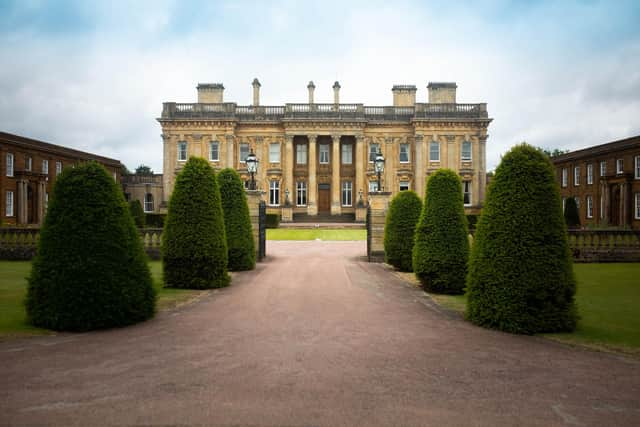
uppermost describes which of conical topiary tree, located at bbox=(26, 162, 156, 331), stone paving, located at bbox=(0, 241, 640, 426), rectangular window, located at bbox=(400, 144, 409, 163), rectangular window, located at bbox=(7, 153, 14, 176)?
rectangular window, located at bbox=(400, 144, 409, 163)

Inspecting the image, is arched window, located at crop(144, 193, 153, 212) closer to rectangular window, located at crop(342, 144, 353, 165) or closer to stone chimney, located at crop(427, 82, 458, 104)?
rectangular window, located at crop(342, 144, 353, 165)

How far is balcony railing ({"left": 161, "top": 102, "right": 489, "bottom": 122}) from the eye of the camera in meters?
46.0

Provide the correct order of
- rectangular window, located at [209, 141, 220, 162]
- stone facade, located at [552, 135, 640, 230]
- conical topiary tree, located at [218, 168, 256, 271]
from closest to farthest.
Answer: conical topiary tree, located at [218, 168, 256, 271]
stone facade, located at [552, 135, 640, 230]
rectangular window, located at [209, 141, 220, 162]

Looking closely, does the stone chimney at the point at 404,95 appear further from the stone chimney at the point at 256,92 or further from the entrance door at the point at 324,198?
the stone chimney at the point at 256,92

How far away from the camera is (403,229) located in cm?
1453

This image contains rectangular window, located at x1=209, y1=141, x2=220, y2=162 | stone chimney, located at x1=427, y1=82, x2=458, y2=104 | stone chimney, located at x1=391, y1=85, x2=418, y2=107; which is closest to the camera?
rectangular window, located at x1=209, y1=141, x2=220, y2=162

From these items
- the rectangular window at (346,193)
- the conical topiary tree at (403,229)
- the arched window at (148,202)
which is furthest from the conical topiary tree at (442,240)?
the arched window at (148,202)

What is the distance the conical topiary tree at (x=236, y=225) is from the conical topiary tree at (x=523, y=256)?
8.57 meters

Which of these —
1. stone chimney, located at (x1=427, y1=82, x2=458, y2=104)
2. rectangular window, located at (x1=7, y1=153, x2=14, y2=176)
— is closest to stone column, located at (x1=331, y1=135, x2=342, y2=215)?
stone chimney, located at (x1=427, y1=82, x2=458, y2=104)

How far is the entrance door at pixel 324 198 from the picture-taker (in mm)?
48656

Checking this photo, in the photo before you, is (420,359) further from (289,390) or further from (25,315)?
(25,315)

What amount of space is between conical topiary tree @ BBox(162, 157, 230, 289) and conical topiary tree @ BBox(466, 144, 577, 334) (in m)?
Result: 6.53

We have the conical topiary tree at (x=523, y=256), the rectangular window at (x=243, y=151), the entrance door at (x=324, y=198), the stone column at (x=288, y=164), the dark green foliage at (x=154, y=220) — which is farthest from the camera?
the entrance door at (x=324, y=198)

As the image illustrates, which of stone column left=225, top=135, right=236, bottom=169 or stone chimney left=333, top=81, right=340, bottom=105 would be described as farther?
stone chimney left=333, top=81, right=340, bottom=105
